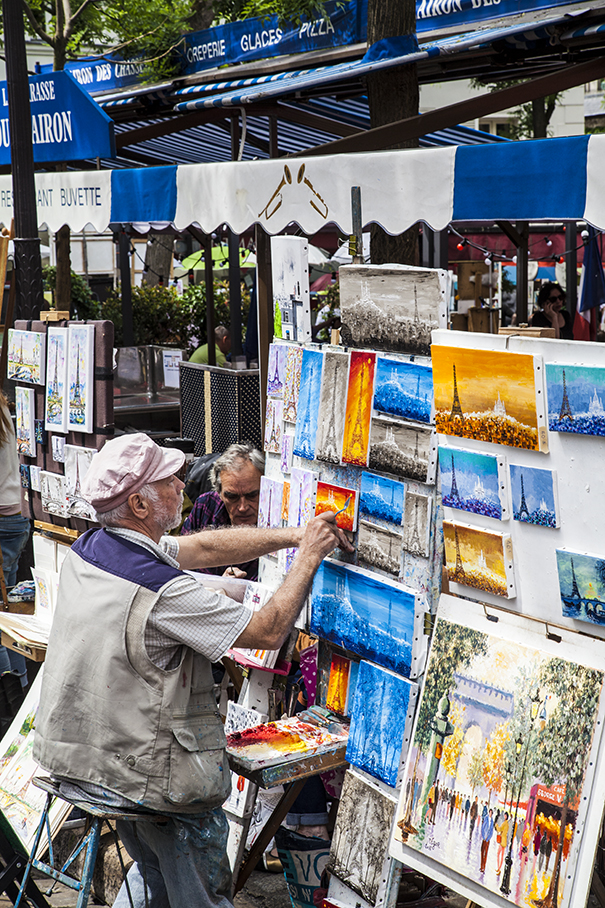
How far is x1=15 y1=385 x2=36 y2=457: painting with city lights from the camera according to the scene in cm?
486

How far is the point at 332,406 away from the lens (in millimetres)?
3137

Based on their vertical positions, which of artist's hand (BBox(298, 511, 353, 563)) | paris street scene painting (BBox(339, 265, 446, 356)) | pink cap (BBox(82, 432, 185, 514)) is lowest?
artist's hand (BBox(298, 511, 353, 563))

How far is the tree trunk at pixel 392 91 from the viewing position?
5.89 m

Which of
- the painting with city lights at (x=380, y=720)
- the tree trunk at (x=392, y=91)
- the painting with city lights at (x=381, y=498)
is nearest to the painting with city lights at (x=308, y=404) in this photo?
the painting with city lights at (x=381, y=498)

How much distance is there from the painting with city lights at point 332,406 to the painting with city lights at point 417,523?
37cm

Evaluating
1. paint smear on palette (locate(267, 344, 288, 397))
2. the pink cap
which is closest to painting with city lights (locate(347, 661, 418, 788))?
the pink cap

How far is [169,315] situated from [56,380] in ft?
34.6

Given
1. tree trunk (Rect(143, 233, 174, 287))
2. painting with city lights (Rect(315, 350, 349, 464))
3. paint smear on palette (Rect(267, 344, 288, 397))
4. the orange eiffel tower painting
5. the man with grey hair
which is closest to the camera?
the orange eiffel tower painting

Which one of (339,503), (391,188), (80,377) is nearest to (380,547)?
(339,503)

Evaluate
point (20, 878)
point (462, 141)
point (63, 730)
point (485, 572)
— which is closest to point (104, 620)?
point (63, 730)

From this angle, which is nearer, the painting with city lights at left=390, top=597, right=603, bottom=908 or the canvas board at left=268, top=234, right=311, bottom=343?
the painting with city lights at left=390, top=597, right=603, bottom=908

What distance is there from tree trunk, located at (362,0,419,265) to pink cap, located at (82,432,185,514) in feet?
11.1

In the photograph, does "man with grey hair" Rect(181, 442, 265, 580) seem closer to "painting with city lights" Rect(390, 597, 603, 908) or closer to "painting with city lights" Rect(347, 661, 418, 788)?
"painting with city lights" Rect(347, 661, 418, 788)

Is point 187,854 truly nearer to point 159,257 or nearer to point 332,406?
point 332,406
